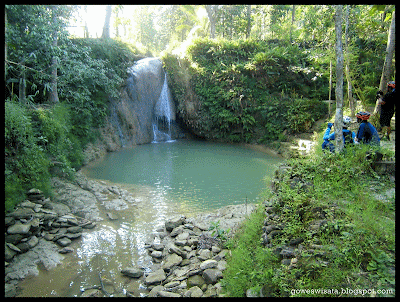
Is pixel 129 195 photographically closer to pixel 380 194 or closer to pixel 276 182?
pixel 276 182

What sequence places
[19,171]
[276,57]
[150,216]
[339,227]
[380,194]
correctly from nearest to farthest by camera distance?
1. [339,227]
2. [380,194]
3. [19,171]
4. [150,216]
5. [276,57]

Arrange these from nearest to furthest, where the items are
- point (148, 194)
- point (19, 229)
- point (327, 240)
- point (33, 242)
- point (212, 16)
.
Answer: point (327, 240) < point (19, 229) < point (33, 242) < point (148, 194) < point (212, 16)

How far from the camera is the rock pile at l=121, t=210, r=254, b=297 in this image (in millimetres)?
4598

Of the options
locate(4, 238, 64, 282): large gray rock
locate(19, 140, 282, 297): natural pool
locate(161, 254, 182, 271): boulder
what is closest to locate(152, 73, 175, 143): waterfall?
locate(19, 140, 282, 297): natural pool

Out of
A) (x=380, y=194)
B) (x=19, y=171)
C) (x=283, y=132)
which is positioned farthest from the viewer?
(x=283, y=132)

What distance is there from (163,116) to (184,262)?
15.5 m

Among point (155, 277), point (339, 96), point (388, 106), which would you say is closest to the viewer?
point (155, 277)

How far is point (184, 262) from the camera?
548cm

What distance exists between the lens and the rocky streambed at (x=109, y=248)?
4.80 m

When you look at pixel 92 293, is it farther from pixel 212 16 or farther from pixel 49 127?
pixel 212 16

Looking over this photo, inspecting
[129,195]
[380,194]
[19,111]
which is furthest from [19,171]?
[380,194]

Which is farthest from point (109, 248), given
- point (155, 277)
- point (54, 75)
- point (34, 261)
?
point (54, 75)

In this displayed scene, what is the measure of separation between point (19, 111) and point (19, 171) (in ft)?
5.28

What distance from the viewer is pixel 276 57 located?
736 inches
